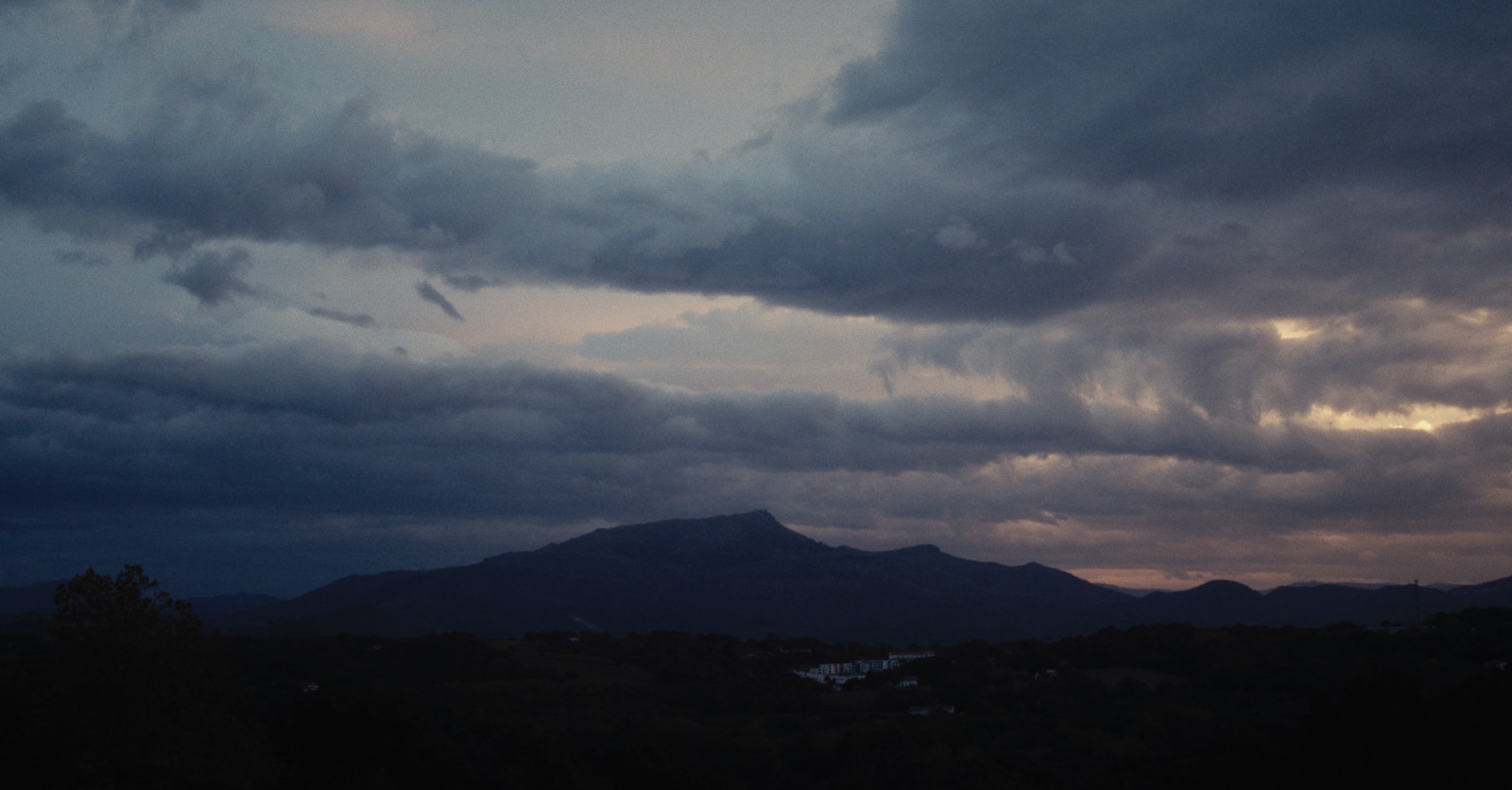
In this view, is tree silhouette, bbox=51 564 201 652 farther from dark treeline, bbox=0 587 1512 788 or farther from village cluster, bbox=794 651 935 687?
village cluster, bbox=794 651 935 687

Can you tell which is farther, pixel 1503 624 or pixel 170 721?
pixel 1503 624

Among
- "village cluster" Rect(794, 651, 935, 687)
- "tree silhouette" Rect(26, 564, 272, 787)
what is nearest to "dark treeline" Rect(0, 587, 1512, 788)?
"tree silhouette" Rect(26, 564, 272, 787)

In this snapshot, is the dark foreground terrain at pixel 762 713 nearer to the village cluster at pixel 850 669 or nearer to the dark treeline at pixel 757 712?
the dark treeline at pixel 757 712

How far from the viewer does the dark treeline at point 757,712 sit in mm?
32625

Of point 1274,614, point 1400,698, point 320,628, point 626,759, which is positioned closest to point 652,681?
point 626,759

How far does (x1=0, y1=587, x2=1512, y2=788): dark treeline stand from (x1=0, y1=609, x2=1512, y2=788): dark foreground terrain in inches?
6.2

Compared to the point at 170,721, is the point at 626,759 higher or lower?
lower

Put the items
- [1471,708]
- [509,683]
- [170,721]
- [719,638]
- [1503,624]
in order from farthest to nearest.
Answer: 1. [719,638]
2. [509,683]
3. [1503,624]
4. [1471,708]
5. [170,721]

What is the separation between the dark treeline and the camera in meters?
32.6

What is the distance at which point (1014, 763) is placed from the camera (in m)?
60.7

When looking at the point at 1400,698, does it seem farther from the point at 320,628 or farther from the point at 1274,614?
the point at 320,628

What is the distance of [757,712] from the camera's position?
89125 mm

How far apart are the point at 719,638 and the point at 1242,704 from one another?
252 ft

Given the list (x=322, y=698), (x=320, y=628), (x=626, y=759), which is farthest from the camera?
(x=320, y=628)
